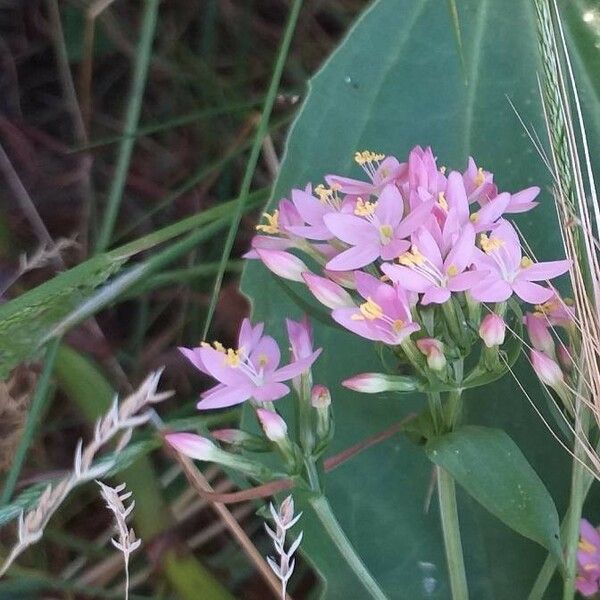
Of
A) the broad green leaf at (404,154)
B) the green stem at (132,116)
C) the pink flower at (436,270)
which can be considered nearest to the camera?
the pink flower at (436,270)

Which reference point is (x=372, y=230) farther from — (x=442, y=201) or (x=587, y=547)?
(x=587, y=547)

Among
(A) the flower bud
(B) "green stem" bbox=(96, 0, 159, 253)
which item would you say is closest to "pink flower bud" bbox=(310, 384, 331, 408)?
(A) the flower bud

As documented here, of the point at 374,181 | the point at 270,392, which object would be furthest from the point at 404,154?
the point at 270,392

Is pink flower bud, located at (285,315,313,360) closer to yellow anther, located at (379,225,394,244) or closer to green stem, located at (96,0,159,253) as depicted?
yellow anther, located at (379,225,394,244)

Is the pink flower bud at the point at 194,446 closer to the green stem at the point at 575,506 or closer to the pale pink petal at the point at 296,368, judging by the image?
the pale pink petal at the point at 296,368

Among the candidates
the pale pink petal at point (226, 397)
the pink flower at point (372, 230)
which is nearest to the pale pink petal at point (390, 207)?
the pink flower at point (372, 230)
